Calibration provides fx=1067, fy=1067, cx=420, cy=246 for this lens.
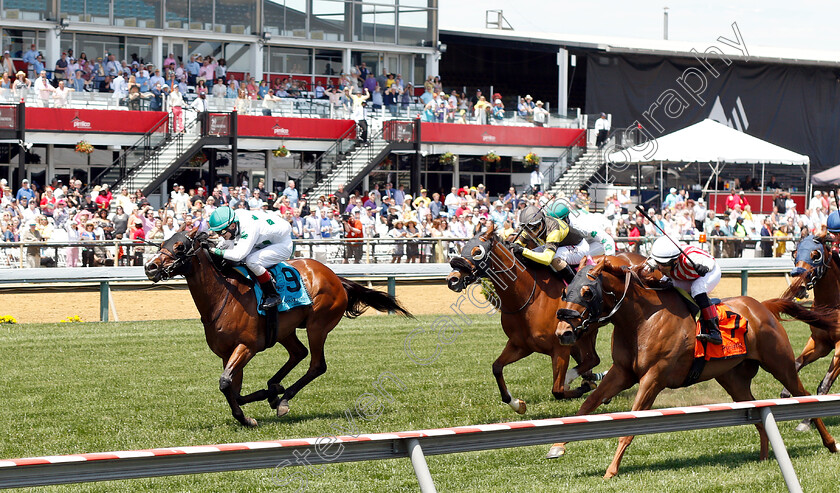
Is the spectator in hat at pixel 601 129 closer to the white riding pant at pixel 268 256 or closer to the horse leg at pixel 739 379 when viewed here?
the white riding pant at pixel 268 256

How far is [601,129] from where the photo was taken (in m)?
32.3

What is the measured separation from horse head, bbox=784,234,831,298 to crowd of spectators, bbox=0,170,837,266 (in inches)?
143

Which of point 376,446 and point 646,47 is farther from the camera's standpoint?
point 646,47

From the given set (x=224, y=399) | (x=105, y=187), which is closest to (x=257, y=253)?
(x=224, y=399)

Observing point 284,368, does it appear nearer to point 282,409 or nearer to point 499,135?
point 282,409

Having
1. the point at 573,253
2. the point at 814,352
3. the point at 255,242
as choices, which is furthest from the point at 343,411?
the point at 814,352

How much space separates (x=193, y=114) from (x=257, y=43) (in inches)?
263

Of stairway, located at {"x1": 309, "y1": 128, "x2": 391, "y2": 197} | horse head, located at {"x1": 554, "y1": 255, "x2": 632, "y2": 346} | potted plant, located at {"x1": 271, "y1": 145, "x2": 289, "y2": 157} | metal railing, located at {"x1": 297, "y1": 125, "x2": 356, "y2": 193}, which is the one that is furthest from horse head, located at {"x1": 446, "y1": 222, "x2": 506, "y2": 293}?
potted plant, located at {"x1": 271, "y1": 145, "x2": 289, "y2": 157}

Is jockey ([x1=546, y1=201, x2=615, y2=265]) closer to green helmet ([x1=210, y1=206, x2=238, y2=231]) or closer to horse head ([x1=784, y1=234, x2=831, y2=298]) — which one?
horse head ([x1=784, y1=234, x2=831, y2=298])

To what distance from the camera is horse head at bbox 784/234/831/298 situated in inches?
342

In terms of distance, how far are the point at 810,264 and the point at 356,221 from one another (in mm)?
11633

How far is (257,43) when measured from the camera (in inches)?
1236

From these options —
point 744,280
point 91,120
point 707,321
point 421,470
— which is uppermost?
point 91,120

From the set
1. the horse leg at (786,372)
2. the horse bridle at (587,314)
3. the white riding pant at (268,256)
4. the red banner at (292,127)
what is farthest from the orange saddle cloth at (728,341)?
the red banner at (292,127)
